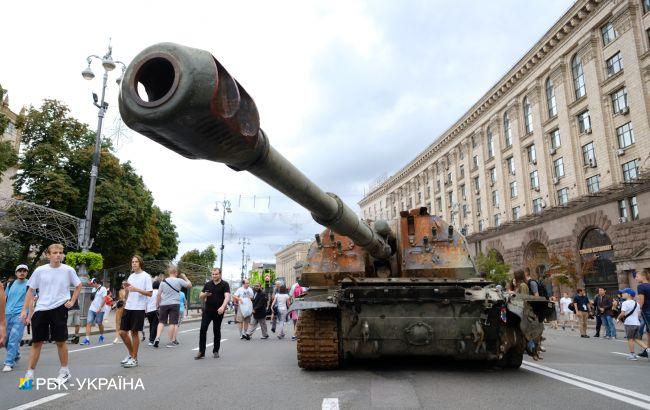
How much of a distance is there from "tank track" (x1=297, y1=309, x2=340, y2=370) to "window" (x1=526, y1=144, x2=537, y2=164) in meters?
30.0

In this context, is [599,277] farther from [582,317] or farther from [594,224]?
[582,317]

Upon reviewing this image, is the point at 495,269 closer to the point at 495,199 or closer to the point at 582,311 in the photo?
the point at 495,199

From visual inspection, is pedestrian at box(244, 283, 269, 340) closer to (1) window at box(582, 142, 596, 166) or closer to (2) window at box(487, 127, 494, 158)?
(1) window at box(582, 142, 596, 166)

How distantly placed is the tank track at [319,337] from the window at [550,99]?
28749mm

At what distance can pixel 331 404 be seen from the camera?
4.66m

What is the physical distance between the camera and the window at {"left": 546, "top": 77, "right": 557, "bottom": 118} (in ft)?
100

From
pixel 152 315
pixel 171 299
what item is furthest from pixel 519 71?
pixel 152 315

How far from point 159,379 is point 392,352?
300 centimetres

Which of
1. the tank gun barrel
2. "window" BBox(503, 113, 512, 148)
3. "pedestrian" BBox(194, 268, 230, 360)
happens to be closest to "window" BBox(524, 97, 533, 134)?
"window" BBox(503, 113, 512, 148)

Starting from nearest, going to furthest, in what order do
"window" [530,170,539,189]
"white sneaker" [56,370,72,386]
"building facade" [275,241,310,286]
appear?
1. "white sneaker" [56,370,72,386]
2. "window" [530,170,539,189]
3. "building facade" [275,241,310,286]

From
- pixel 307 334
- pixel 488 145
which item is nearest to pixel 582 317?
pixel 307 334

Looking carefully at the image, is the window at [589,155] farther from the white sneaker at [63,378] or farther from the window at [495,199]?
the white sneaker at [63,378]

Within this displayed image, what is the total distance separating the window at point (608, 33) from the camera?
82.3 feet

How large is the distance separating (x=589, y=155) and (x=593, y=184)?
166cm
